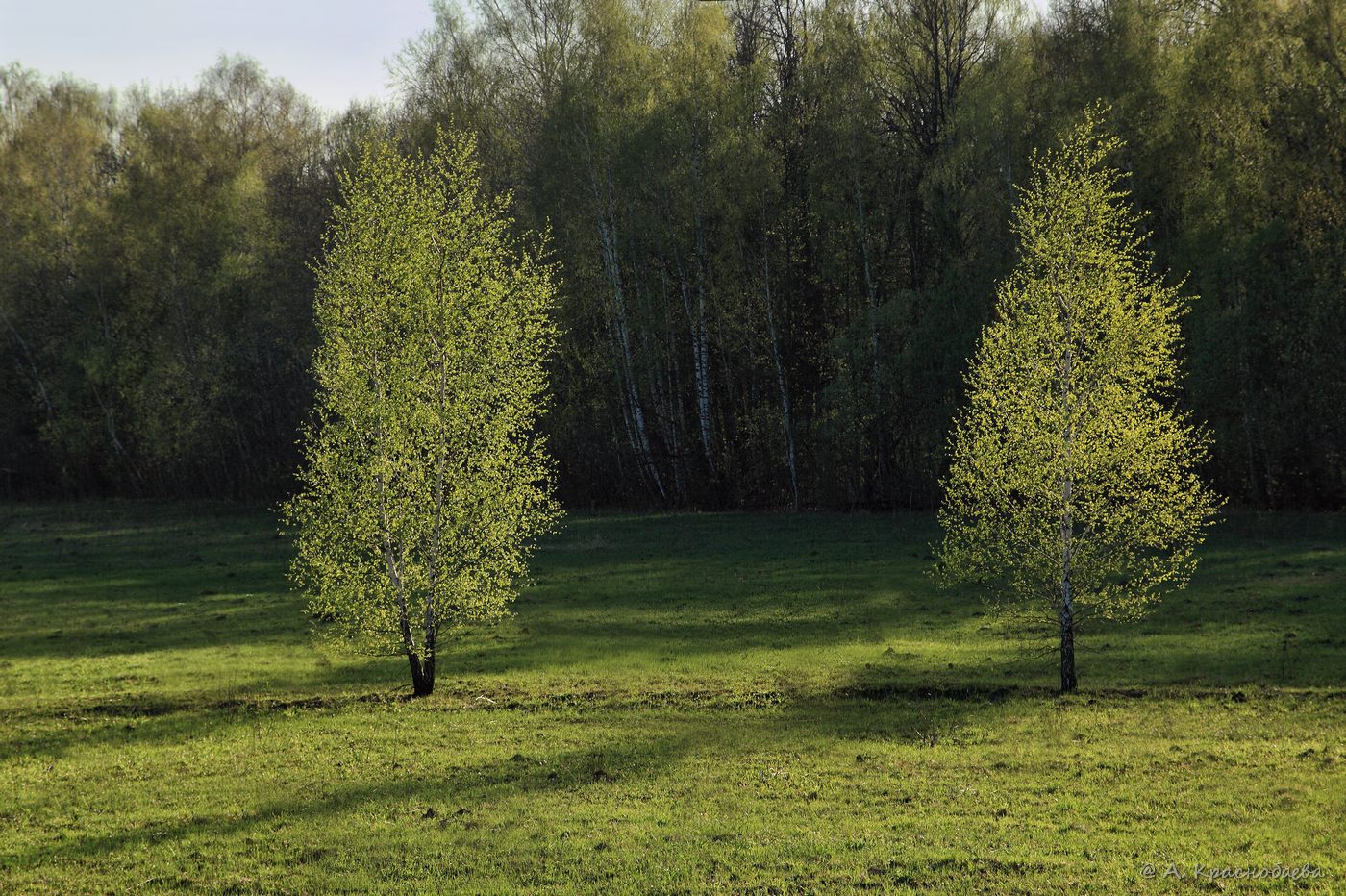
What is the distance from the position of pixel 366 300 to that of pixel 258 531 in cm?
3490

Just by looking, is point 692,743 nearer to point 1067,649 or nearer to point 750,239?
point 1067,649

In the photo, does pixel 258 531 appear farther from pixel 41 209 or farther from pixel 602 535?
pixel 41 209

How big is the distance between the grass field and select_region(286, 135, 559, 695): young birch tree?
3136 millimetres

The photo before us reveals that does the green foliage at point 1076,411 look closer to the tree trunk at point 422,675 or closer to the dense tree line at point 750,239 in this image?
the tree trunk at point 422,675

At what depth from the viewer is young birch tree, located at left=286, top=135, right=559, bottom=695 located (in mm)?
25547

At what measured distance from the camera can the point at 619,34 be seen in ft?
193

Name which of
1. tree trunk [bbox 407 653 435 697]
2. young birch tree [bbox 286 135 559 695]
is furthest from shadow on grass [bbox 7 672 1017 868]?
young birch tree [bbox 286 135 559 695]

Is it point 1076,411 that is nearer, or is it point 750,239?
point 1076,411

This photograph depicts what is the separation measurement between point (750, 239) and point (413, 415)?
38.4m

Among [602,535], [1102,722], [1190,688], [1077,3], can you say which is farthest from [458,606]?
[1077,3]

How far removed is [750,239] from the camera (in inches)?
2372

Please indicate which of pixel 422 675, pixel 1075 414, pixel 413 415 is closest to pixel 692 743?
pixel 422 675

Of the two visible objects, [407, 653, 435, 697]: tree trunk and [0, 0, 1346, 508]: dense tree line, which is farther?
[0, 0, 1346, 508]: dense tree line

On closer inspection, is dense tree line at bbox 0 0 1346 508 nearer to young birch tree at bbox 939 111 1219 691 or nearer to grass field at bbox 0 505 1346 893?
grass field at bbox 0 505 1346 893
